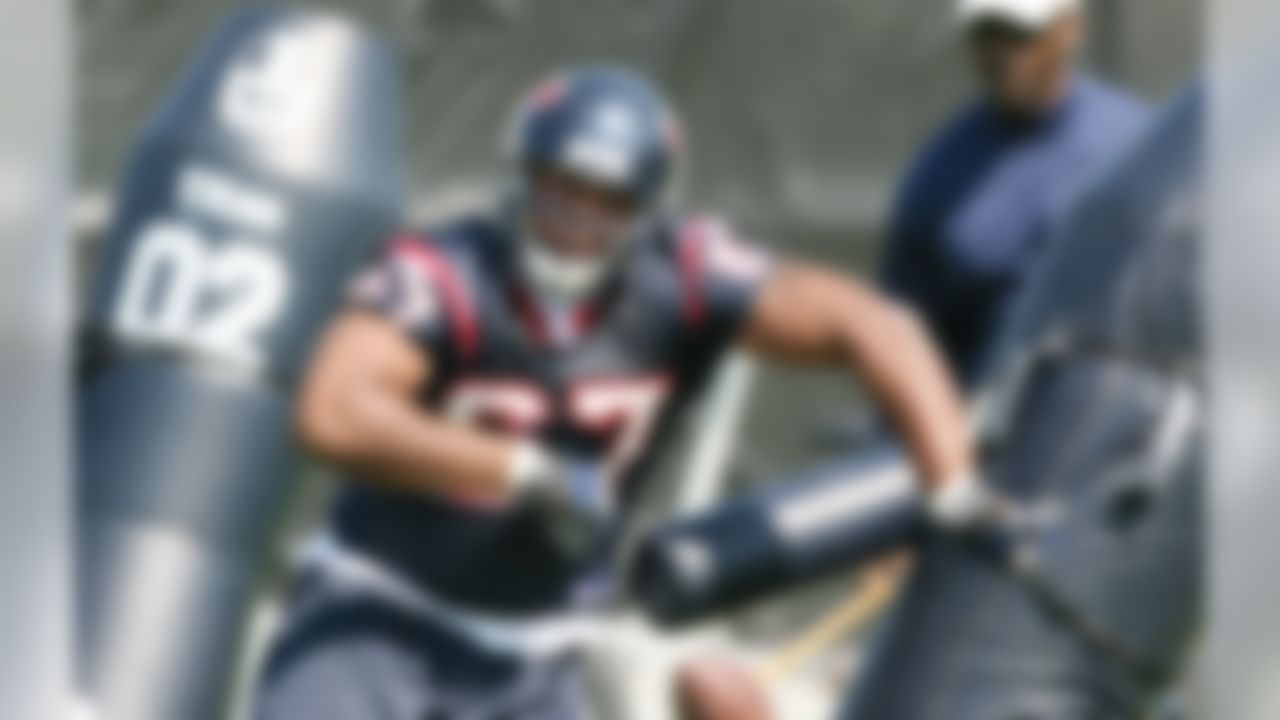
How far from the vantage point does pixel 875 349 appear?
10.4ft

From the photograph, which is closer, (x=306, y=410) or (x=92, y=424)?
(x=306, y=410)

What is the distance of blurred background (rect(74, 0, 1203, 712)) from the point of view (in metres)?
5.71

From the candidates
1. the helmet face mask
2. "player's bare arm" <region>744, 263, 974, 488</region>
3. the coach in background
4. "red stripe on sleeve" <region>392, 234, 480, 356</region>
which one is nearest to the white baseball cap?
the coach in background

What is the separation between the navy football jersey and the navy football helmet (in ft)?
0.11

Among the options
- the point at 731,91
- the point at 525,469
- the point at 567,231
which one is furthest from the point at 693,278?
→ the point at 731,91

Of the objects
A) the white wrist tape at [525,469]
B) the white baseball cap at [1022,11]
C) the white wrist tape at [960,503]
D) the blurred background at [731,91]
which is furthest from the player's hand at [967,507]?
the blurred background at [731,91]

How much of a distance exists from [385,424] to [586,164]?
0.34 meters

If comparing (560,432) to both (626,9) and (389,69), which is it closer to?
(389,69)

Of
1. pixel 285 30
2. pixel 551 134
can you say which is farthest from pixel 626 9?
pixel 551 134

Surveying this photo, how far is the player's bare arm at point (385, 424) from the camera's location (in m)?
2.95

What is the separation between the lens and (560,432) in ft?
10.3

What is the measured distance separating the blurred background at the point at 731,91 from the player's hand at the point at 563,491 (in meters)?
2.71

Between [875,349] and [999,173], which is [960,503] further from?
[999,173]

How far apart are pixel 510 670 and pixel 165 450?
63 cm
